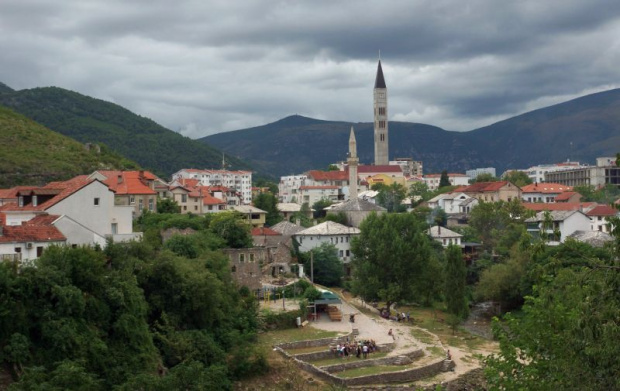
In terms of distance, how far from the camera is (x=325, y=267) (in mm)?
60438

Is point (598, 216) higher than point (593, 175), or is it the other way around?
point (593, 175)

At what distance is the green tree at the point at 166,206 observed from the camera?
208ft

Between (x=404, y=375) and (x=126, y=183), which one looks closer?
(x=404, y=375)

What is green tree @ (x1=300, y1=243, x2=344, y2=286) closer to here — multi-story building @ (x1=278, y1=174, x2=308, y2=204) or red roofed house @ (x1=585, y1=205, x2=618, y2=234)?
red roofed house @ (x1=585, y1=205, x2=618, y2=234)

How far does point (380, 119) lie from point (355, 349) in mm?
140144

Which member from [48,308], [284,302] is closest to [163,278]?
[48,308]

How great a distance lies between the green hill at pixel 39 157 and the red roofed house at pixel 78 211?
73.0 feet

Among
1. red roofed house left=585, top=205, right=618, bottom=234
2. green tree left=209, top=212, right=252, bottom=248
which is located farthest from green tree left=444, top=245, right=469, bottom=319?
red roofed house left=585, top=205, right=618, bottom=234

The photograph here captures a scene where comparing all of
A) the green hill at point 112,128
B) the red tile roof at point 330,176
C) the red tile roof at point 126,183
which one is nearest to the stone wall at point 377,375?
the red tile roof at point 126,183

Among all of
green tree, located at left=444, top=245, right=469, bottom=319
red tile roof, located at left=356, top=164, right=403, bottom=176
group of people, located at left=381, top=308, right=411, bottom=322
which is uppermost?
red tile roof, located at left=356, top=164, right=403, bottom=176

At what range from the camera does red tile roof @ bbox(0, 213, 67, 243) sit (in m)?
32.6

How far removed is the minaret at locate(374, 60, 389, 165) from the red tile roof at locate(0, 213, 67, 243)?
469ft

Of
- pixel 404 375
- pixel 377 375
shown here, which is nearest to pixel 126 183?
pixel 377 375

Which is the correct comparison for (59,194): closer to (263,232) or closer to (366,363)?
(366,363)
